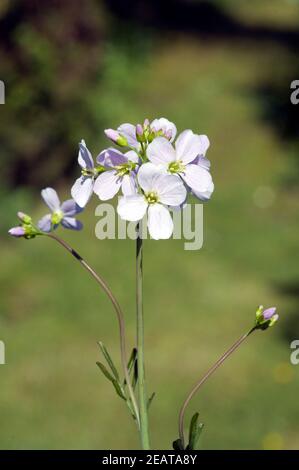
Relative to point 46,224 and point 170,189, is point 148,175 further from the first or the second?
point 46,224

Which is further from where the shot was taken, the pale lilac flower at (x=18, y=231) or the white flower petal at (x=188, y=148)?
the pale lilac flower at (x=18, y=231)

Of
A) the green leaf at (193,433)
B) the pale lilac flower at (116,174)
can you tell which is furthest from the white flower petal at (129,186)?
the green leaf at (193,433)

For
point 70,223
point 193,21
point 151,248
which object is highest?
point 193,21

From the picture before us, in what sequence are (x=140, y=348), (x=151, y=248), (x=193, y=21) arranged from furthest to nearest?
(x=193, y=21) < (x=151, y=248) < (x=140, y=348)

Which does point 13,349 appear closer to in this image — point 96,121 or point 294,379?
point 294,379

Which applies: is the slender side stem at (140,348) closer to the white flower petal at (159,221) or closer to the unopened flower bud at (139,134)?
the white flower petal at (159,221)

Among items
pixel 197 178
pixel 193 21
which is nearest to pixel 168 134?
pixel 197 178

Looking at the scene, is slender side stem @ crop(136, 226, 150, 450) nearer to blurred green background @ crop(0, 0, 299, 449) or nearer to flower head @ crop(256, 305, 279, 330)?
flower head @ crop(256, 305, 279, 330)
